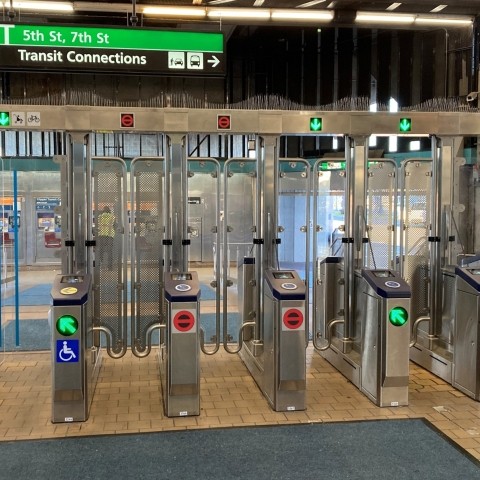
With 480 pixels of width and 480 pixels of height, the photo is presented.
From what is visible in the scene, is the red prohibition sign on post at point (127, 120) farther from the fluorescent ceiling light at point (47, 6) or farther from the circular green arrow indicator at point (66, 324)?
the fluorescent ceiling light at point (47, 6)

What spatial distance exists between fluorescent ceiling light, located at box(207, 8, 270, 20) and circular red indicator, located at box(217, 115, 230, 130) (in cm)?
246

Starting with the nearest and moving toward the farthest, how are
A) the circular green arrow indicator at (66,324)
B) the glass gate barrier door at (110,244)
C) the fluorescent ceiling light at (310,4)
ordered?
1. the circular green arrow indicator at (66,324)
2. the glass gate barrier door at (110,244)
3. the fluorescent ceiling light at (310,4)

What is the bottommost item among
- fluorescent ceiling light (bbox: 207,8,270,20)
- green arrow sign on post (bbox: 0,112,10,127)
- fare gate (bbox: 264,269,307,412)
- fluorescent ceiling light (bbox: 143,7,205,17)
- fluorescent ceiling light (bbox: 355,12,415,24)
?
fare gate (bbox: 264,269,307,412)

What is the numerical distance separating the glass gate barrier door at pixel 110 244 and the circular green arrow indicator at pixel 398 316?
2469 millimetres

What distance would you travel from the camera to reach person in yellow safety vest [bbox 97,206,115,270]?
17.2 feet

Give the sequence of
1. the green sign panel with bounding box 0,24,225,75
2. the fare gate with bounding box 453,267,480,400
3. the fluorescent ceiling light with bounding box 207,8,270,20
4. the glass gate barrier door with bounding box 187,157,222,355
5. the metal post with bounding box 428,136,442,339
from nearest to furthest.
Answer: the green sign panel with bounding box 0,24,225,75 → the fare gate with bounding box 453,267,480,400 → the metal post with bounding box 428,136,442,339 → the glass gate barrier door with bounding box 187,157,222,355 → the fluorescent ceiling light with bounding box 207,8,270,20

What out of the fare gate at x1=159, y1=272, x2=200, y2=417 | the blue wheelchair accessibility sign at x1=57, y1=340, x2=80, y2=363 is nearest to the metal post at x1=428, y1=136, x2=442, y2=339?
the fare gate at x1=159, y1=272, x2=200, y2=417

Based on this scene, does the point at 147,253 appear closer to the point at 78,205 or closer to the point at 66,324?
the point at 78,205

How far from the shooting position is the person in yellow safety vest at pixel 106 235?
5.23m

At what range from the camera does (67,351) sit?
3734 millimetres

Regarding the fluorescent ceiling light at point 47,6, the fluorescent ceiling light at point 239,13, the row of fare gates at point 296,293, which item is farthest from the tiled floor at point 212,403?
the fluorescent ceiling light at point 239,13

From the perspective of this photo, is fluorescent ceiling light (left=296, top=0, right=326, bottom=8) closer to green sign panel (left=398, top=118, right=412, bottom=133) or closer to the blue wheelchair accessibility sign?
green sign panel (left=398, top=118, right=412, bottom=133)

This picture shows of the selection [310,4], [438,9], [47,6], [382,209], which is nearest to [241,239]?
[382,209]

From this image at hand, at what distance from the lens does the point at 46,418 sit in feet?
12.8
